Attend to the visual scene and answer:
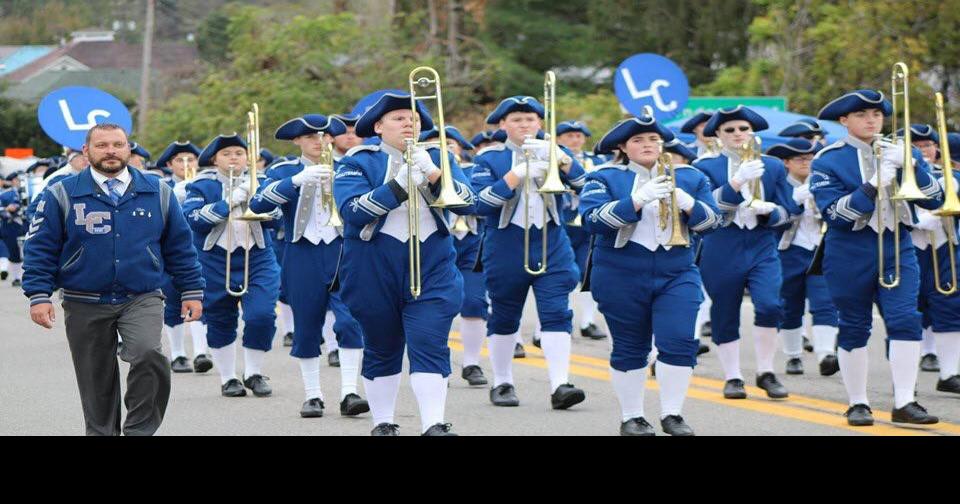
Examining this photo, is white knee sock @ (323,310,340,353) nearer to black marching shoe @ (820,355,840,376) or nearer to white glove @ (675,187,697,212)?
black marching shoe @ (820,355,840,376)

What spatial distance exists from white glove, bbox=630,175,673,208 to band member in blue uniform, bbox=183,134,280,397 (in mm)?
3801

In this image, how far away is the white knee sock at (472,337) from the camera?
12.8 meters

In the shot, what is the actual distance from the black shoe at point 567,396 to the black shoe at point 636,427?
1403mm

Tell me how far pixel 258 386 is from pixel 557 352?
2.44 meters

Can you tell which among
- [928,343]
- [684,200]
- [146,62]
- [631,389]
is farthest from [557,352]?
[146,62]

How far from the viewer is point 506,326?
38.0 feet

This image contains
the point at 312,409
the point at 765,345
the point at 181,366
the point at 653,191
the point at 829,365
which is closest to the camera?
the point at 653,191

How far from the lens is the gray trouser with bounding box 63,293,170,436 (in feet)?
27.4

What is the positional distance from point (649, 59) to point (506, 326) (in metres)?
8.48

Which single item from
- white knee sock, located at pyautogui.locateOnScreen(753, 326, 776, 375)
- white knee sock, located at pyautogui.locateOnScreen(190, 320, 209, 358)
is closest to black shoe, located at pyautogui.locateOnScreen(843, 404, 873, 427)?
white knee sock, located at pyautogui.locateOnScreen(753, 326, 776, 375)

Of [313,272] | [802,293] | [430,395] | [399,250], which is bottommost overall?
[802,293]

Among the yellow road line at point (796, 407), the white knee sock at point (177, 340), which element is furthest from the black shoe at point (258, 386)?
the yellow road line at point (796, 407)

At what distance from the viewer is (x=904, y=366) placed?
995cm

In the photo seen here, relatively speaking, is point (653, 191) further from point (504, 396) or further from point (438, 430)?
point (504, 396)
